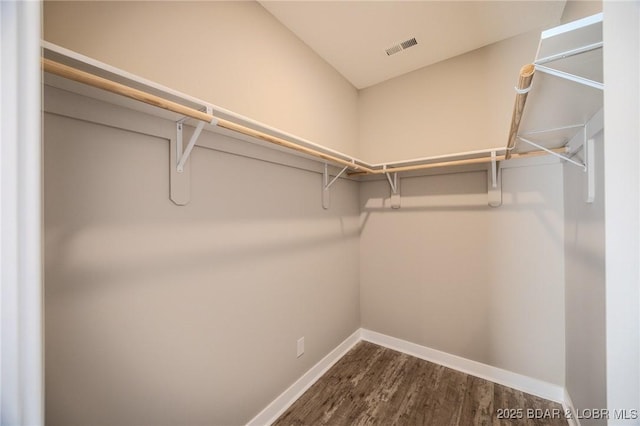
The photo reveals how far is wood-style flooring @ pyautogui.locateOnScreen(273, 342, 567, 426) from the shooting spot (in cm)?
143

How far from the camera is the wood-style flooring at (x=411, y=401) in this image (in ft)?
4.68

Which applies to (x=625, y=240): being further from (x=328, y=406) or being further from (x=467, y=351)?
(x=467, y=351)

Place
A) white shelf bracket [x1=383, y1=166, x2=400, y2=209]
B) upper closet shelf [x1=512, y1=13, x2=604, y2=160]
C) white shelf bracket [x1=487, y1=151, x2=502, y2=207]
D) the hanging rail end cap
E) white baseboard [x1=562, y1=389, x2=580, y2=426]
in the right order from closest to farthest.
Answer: upper closet shelf [x1=512, y1=13, x2=604, y2=160] → the hanging rail end cap → white baseboard [x1=562, y1=389, x2=580, y2=426] → white shelf bracket [x1=487, y1=151, x2=502, y2=207] → white shelf bracket [x1=383, y1=166, x2=400, y2=209]

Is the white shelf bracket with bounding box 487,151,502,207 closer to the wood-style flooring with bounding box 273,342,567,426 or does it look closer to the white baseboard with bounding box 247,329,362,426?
the wood-style flooring with bounding box 273,342,567,426

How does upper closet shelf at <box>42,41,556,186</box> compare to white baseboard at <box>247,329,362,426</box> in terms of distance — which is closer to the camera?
upper closet shelf at <box>42,41,556,186</box>

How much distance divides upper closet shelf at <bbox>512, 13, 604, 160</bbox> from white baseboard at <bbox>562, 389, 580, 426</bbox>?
4.77 feet

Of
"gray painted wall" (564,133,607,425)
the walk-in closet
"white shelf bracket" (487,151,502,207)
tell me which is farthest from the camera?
"white shelf bracket" (487,151,502,207)

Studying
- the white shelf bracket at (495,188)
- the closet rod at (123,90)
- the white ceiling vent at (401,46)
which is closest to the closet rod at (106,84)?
the closet rod at (123,90)

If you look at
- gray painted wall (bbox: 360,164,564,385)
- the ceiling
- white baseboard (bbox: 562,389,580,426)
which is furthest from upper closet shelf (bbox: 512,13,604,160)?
white baseboard (bbox: 562,389,580,426)

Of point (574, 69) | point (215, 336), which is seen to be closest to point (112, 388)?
point (215, 336)

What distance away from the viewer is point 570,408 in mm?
1435

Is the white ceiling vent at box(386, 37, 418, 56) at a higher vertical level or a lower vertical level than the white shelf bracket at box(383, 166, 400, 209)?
higher

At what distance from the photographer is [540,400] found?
1554mm

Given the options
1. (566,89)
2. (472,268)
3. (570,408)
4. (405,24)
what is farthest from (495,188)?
(570,408)
